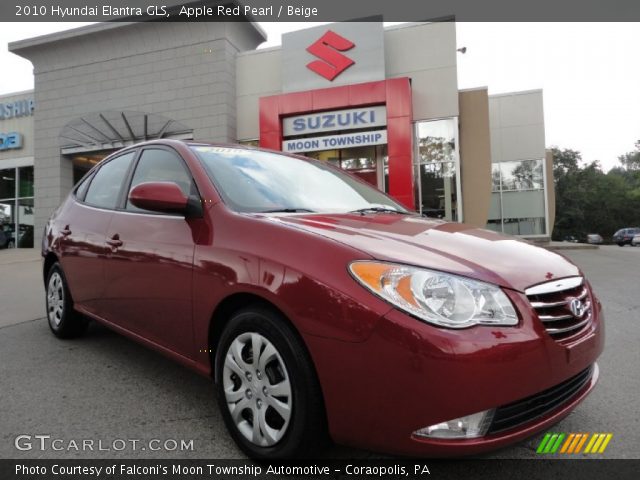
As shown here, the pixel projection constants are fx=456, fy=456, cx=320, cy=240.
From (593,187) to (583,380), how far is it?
6175 cm

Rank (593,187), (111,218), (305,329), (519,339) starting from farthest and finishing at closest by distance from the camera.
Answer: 1. (593,187)
2. (111,218)
3. (305,329)
4. (519,339)

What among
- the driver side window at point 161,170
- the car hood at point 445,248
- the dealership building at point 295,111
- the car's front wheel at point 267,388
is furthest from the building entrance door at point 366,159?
the car's front wheel at point 267,388

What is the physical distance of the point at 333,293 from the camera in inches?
64.8

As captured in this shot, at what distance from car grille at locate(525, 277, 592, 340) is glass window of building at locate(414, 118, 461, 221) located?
12.4 m

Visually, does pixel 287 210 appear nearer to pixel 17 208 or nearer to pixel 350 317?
pixel 350 317

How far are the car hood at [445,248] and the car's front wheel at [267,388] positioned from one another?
46 cm

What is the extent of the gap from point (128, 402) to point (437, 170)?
512 inches

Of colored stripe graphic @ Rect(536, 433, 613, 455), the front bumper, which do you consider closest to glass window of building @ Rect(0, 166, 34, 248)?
the front bumper

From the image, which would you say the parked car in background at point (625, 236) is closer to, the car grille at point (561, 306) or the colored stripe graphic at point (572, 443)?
the colored stripe graphic at point (572, 443)

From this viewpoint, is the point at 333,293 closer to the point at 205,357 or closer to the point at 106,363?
the point at 205,357

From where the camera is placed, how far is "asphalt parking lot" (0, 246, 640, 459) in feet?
6.79

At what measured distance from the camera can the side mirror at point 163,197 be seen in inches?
89.2

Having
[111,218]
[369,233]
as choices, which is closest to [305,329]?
[369,233]

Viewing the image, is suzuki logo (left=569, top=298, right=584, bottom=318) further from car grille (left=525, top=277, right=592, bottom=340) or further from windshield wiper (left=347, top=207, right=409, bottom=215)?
windshield wiper (left=347, top=207, right=409, bottom=215)
